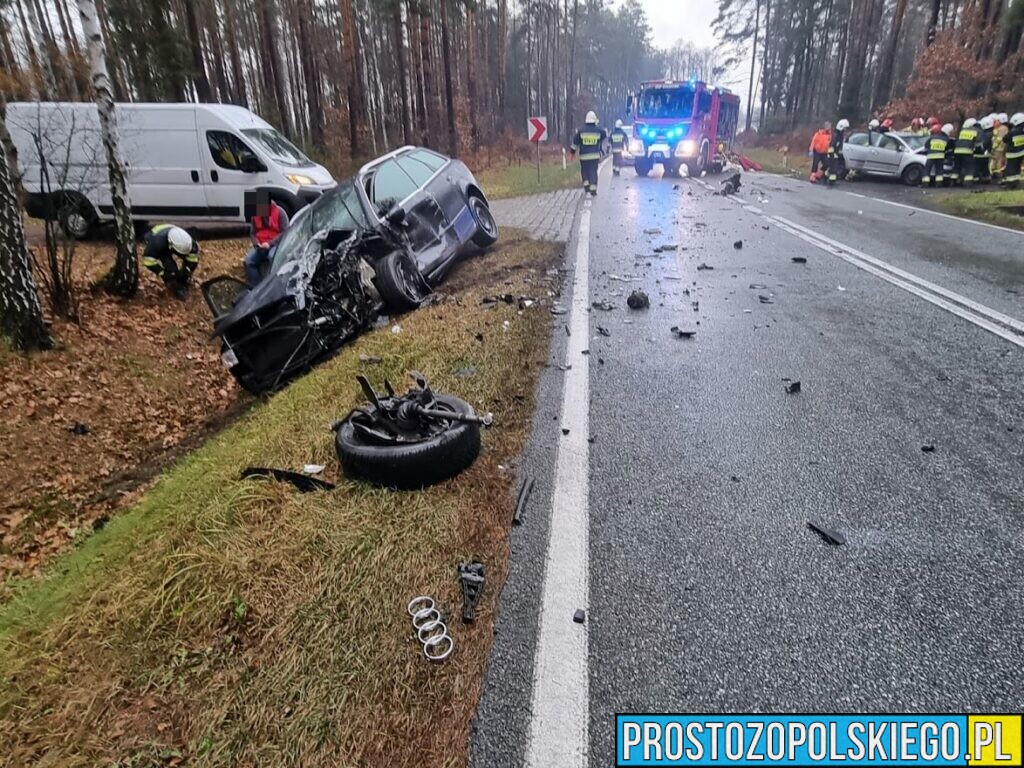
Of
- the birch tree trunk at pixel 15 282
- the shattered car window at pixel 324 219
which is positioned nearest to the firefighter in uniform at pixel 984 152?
the shattered car window at pixel 324 219

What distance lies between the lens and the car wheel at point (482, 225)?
9.02 m

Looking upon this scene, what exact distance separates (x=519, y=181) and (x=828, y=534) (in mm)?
19613

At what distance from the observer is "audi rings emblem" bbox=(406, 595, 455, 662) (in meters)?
2.01

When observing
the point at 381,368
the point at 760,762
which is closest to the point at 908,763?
the point at 760,762

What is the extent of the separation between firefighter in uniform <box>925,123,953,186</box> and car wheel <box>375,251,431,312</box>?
1673 cm

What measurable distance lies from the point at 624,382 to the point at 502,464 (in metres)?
1.42

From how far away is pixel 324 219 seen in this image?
659 cm

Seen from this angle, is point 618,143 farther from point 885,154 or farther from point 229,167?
point 229,167

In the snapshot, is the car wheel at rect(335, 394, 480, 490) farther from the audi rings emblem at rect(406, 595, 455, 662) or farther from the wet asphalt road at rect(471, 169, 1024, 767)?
the audi rings emblem at rect(406, 595, 455, 662)

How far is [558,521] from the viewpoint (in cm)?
272

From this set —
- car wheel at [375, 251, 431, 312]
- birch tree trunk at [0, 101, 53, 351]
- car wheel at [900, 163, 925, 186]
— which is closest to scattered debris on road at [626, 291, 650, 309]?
car wheel at [375, 251, 431, 312]

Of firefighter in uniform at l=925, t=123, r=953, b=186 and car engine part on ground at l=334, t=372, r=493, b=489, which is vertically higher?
firefighter in uniform at l=925, t=123, r=953, b=186

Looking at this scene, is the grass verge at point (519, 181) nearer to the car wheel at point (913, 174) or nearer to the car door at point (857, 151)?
the car door at point (857, 151)

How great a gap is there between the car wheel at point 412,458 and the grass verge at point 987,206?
11163 mm
